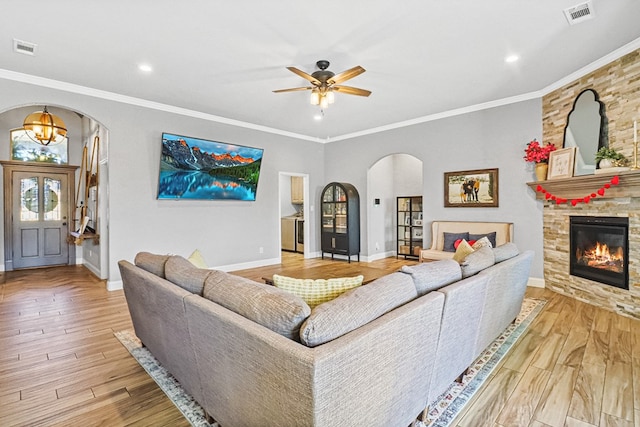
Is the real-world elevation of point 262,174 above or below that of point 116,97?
below

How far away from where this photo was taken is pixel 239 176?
18.9 feet

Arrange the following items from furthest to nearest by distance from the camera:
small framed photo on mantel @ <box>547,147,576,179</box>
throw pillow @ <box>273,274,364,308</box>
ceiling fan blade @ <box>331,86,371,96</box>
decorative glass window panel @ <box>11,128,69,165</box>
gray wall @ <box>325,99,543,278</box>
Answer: decorative glass window panel @ <box>11,128,69,165</box> < gray wall @ <box>325,99,543,278</box> < small framed photo on mantel @ <box>547,147,576,179</box> < ceiling fan blade @ <box>331,86,371,96</box> < throw pillow @ <box>273,274,364,308</box>

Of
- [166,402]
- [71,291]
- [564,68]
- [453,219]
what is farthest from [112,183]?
[564,68]

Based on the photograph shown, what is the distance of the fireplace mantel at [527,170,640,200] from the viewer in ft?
10.7

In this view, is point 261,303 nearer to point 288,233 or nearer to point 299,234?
point 299,234

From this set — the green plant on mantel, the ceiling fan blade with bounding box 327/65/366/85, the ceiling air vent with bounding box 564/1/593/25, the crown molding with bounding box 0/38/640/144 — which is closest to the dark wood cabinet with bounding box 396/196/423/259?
the crown molding with bounding box 0/38/640/144

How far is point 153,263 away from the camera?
229cm

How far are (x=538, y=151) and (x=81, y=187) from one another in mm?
8233

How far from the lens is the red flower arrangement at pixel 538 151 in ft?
14.0

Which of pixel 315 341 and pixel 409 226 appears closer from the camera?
pixel 315 341

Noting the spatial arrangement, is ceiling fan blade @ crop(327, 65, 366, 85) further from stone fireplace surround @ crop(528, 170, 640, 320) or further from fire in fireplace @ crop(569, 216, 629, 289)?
fire in fireplace @ crop(569, 216, 629, 289)

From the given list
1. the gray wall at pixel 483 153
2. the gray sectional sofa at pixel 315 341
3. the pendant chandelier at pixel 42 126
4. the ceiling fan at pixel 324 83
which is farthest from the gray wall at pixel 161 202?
the gray sectional sofa at pixel 315 341

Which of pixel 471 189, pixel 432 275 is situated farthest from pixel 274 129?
pixel 432 275

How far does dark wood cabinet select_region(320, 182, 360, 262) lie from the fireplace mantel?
3199mm
